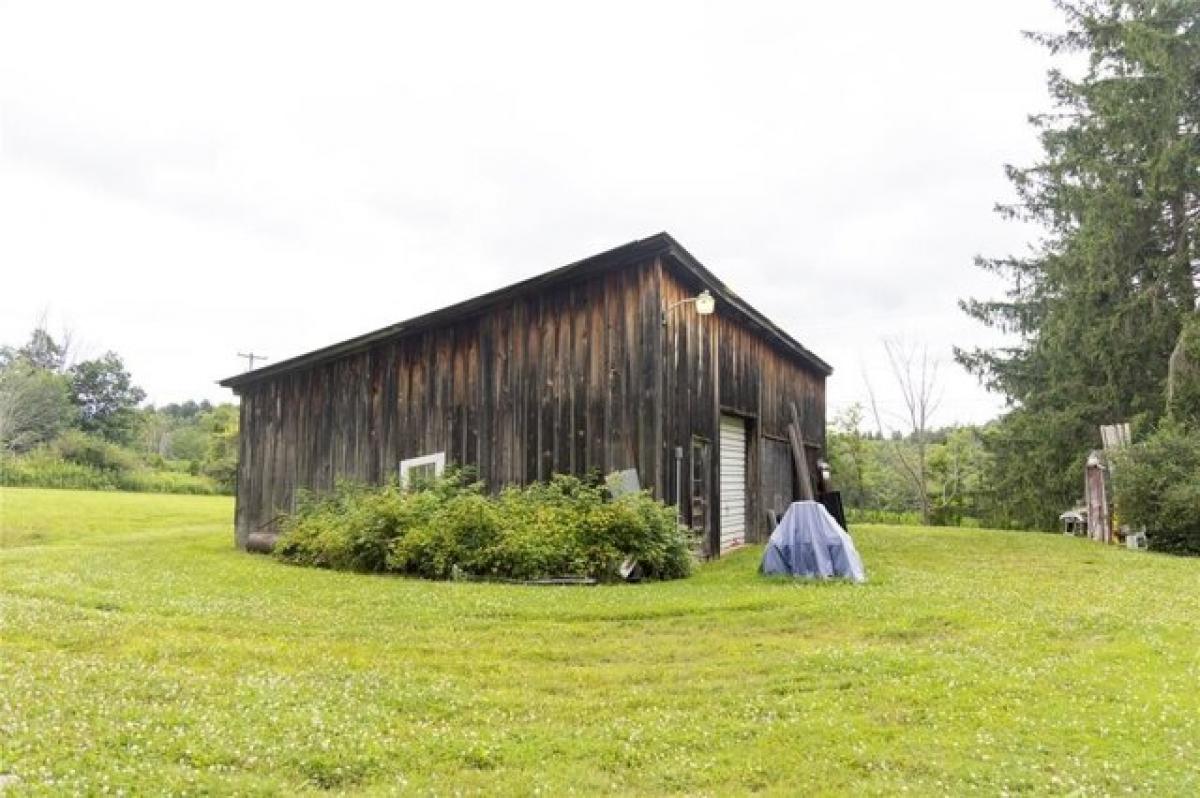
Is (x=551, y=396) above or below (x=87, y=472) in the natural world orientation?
above

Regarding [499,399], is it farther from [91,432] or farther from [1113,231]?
[91,432]

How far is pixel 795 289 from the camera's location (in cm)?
3481

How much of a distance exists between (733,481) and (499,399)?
18.5ft

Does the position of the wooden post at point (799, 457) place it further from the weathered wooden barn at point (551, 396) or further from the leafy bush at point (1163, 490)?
the leafy bush at point (1163, 490)

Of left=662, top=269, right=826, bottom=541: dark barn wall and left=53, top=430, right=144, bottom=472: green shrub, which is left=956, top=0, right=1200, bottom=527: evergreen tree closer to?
left=662, top=269, right=826, bottom=541: dark barn wall

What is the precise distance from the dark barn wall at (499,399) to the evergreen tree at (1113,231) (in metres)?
16.8

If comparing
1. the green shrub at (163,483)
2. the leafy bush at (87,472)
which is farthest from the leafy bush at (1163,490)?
the leafy bush at (87,472)

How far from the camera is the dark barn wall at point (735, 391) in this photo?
1293 centimetres

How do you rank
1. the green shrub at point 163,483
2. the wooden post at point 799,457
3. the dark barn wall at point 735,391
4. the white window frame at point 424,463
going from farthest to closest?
the green shrub at point 163,483 → the wooden post at point 799,457 → the white window frame at point 424,463 → the dark barn wall at point 735,391

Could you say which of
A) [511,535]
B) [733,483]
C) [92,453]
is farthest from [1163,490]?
[92,453]

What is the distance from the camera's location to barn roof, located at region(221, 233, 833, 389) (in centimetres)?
1227

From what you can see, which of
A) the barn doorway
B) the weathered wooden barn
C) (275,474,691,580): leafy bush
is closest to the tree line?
the weathered wooden barn

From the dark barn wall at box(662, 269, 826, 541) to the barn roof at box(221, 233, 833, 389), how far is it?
0.87ft

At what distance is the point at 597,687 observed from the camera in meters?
5.23
